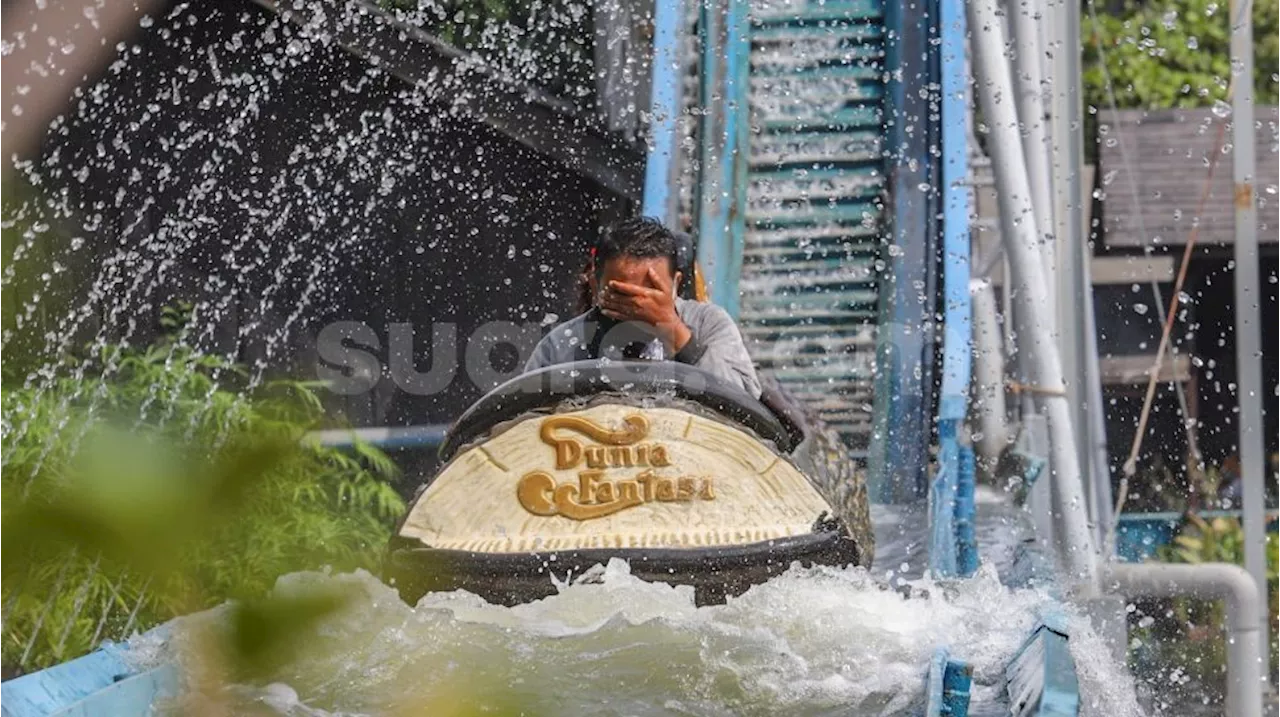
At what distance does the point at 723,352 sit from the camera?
11.8 ft

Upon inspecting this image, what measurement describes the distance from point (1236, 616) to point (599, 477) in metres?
1.94

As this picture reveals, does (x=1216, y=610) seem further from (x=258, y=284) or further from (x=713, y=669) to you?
(x=713, y=669)

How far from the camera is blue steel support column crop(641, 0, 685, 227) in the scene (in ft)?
19.7

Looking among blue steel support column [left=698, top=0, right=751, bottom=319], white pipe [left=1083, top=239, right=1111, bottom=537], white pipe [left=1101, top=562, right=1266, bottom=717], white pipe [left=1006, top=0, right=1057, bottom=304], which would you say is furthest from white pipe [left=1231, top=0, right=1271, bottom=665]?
blue steel support column [left=698, top=0, right=751, bottom=319]

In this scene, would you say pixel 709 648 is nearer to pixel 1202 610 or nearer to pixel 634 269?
pixel 634 269

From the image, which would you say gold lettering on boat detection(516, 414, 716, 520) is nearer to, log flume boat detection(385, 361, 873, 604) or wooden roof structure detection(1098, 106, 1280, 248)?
log flume boat detection(385, 361, 873, 604)

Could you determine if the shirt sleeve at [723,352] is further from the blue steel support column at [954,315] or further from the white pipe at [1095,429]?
the white pipe at [1095,429]

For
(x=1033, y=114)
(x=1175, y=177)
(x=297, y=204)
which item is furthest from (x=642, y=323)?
(x=1175, y=177)

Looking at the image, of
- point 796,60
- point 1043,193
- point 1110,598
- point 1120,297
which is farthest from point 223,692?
point 1120,297

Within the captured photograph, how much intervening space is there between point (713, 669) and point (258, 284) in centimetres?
450

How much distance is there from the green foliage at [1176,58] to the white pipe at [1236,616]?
880 centimetres

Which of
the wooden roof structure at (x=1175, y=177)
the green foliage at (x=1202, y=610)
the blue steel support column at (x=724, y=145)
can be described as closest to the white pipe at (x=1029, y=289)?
the blue steel support column at (x=724, y=145)

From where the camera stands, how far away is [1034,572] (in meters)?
3.54

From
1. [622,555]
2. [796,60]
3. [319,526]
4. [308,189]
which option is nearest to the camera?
[622,555]
